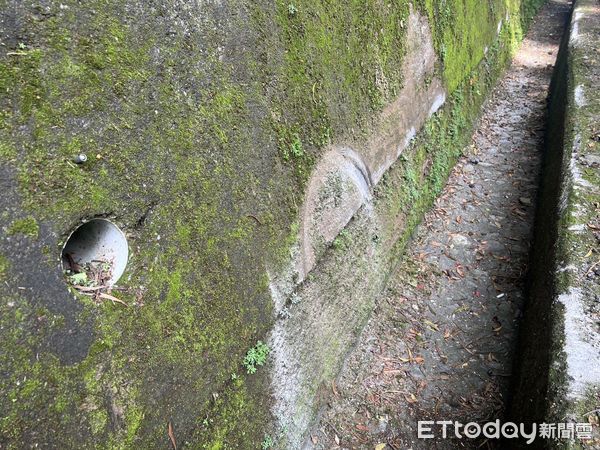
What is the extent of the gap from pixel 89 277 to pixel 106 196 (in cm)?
26

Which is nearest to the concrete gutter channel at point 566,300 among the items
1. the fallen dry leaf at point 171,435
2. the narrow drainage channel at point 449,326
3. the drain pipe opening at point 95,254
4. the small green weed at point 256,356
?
the narrow drainage channel at point 449,326

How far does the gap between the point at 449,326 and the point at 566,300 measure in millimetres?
1215

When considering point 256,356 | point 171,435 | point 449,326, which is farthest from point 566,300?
point 171,435

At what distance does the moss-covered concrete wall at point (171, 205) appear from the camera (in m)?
1.21

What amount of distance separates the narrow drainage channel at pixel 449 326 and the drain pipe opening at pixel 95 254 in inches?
71.5

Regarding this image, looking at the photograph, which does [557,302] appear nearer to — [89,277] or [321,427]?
[321,427]

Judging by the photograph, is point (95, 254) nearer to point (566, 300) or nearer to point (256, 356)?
point (256, 356)

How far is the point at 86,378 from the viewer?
1.35 m

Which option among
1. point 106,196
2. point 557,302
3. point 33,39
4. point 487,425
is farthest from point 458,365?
point 33,39

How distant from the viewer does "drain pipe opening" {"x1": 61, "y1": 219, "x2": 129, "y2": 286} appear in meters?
1.37

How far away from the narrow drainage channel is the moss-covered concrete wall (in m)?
0.36

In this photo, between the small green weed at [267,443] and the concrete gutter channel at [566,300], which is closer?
the concrete gutter channel at [566,300]

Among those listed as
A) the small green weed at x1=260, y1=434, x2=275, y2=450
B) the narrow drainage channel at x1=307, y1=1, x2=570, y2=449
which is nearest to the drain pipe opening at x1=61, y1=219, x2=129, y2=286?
the small green weed at x1=260, y1=434, x2=275, y2=450
